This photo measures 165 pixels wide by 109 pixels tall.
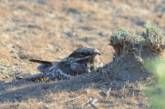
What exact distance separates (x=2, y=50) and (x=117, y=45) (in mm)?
4856

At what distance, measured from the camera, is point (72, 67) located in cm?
1077

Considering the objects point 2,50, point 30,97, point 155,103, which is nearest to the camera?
point 155,103

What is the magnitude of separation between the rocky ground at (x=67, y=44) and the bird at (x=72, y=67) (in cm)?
48

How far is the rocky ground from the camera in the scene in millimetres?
8562

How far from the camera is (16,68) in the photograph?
1259 centimetres

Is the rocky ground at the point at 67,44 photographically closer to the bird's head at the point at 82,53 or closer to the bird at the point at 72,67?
the bird at the point at 72,67

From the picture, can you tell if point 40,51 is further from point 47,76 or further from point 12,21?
point 47,76

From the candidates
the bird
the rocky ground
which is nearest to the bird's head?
the bird

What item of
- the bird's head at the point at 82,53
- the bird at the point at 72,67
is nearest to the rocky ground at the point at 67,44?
the bird at the point at 72,67

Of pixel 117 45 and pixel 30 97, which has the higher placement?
pixel 117 45

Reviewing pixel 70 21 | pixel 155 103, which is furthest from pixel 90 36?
pixel 155 103

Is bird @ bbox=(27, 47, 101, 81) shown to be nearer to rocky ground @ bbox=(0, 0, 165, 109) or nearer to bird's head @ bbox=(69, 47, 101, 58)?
bird's head @ bbox=(69, 47, 101, 58)

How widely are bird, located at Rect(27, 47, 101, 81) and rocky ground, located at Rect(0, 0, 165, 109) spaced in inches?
18.9

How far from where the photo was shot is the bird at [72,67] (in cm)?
1039
